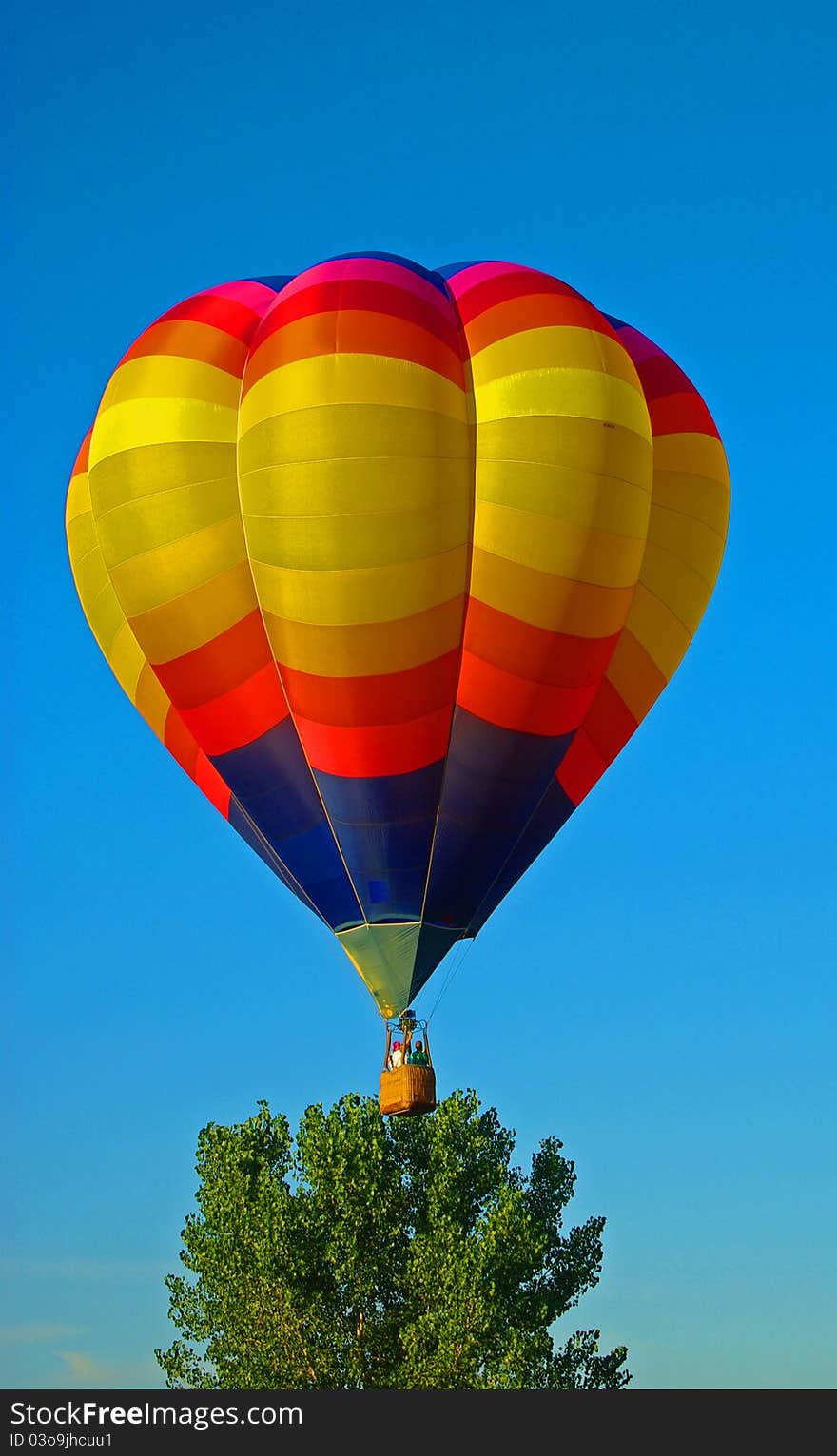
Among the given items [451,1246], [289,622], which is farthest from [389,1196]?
[289,622]

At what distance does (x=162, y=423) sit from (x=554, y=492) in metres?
4.50

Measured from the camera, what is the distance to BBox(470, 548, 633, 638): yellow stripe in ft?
65.0

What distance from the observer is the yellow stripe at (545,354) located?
20.0 meters

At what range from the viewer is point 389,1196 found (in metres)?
30.7

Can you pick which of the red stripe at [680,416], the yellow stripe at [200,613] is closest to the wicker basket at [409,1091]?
the yellow stripe at [200,613]

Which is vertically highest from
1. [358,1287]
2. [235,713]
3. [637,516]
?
[637,516]

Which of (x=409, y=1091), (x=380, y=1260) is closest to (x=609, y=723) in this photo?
(x=409, y=1091)

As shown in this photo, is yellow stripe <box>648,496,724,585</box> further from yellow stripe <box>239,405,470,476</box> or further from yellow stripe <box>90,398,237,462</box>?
yellow stripe <box>90,398,237,462</box>

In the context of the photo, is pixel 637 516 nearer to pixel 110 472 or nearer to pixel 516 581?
pixel 516 581

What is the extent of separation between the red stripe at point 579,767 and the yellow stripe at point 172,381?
5585 mm

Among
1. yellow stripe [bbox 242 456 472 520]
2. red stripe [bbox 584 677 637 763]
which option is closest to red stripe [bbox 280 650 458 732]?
yellow stripe [bbox 242 456 472 520]

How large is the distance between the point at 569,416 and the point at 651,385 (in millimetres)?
2822

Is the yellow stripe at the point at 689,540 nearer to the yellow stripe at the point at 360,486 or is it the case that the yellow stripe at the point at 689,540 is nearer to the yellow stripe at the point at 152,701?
the yellow stripe at the point at 360,486

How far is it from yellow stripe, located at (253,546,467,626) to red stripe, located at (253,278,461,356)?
2.53 m
